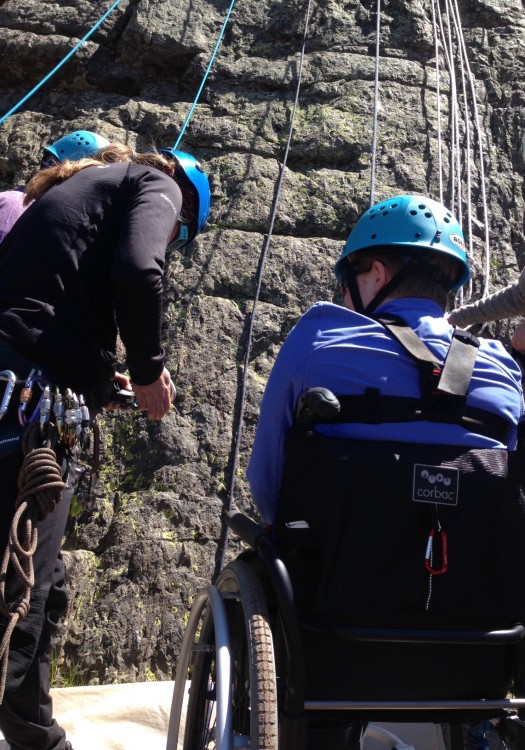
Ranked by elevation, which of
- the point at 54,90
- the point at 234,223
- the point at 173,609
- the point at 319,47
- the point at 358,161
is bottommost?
the point at 173,609

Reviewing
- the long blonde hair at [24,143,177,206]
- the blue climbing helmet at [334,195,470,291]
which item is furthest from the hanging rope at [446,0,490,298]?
the long blonde hair at [24,143,177,206]

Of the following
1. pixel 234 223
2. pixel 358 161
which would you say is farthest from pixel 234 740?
pixel 358 161

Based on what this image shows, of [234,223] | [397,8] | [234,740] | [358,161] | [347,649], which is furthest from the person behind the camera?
[397,8]

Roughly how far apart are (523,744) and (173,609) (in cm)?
178

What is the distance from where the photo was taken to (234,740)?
163 centimetres

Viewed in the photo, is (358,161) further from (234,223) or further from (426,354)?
(426,354)

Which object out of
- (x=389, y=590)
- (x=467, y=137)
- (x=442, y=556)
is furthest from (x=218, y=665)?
(x=467, y=137)

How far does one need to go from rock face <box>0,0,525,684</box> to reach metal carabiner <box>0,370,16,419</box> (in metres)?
1.52

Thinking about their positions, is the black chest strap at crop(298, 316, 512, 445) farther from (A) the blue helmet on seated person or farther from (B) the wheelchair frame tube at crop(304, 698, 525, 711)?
(B) the wheelchair frame tube at crop(304, 698, 525, 711)

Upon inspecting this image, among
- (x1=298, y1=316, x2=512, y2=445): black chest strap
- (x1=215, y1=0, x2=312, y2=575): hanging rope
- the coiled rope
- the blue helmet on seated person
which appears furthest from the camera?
(x1=215, y1=0, x2=312, y2=575): hanging rope

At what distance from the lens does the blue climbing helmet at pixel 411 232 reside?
2.21 m

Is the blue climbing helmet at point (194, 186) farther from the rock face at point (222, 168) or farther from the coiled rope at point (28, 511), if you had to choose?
the rock face at point (222, 168)

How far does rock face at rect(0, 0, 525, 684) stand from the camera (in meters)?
3.39

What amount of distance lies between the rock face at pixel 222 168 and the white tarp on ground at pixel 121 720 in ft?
0.80
